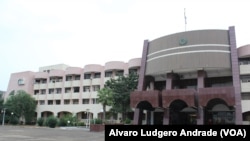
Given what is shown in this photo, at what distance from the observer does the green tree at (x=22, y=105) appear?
55.7 m

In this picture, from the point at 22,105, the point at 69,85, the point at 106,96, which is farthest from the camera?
the point at 69,85

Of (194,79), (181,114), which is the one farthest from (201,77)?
(181,114)

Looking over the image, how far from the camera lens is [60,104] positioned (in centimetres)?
5797

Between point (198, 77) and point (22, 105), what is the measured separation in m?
36.4

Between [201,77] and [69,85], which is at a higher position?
[69,85]

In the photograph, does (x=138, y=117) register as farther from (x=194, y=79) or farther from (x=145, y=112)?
(x=194, y=79)

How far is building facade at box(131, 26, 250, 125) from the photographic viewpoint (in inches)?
1289

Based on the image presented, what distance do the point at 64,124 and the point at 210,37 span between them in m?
28.5

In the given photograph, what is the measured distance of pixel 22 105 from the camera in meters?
55.8

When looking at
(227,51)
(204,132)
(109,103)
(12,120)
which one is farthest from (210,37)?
(12,120)

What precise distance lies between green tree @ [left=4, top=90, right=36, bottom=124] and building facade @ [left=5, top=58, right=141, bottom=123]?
8.72 feet

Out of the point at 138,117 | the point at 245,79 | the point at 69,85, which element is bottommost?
the point at 138,117

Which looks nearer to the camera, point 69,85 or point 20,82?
point 69,85

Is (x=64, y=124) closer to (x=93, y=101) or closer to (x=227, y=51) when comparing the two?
(x=93, y=101)
